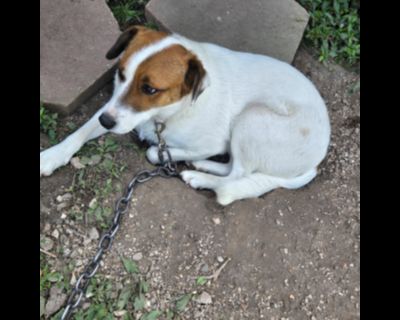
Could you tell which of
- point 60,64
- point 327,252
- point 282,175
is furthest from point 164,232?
point 60,64

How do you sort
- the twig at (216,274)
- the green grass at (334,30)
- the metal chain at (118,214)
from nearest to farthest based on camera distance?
the metal chain at (118,214) → the twig at (216,274) → the green grass at (334,30)

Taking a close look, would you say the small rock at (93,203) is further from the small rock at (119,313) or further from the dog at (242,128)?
the small rock at (119,313)

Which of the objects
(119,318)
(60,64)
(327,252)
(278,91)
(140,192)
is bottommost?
(327,252)

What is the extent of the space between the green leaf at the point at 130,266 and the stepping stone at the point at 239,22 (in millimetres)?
1851

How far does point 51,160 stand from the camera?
11.6ft

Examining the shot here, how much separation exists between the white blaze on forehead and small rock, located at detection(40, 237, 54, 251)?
3.29ft

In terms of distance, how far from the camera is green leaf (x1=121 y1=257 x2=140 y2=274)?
335cm

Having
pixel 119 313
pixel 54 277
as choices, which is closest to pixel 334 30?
pixel 119 313

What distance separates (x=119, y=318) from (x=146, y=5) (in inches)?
94.4

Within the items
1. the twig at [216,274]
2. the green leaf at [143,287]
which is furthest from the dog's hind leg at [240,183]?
the green leaf at [143,287]

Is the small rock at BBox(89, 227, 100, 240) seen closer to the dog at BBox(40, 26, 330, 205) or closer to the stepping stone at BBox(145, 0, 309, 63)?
the dog at BBox(40, 26, 330, 205)

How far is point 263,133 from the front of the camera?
3.59m

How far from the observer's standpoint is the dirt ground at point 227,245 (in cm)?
340
